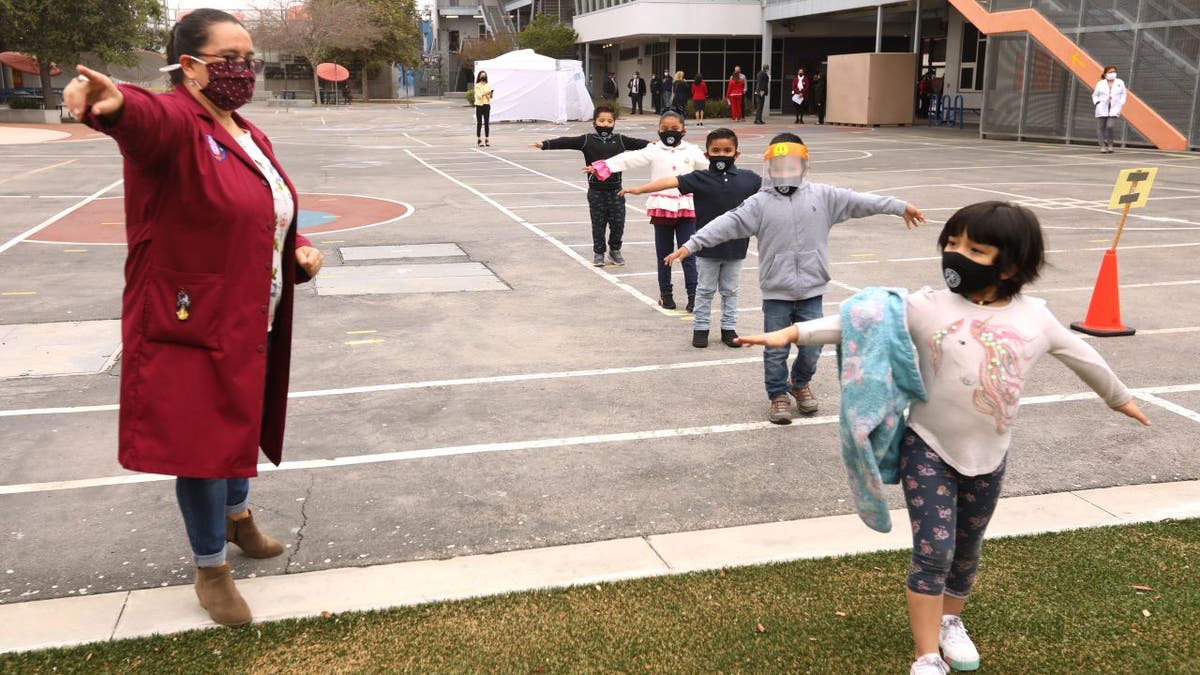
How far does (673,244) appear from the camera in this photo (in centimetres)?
913

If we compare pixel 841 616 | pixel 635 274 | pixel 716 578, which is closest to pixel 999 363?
pixel 841 616

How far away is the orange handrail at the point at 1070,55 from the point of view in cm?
2508

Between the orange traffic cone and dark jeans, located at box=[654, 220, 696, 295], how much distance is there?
3.14m

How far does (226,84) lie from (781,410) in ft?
12.4

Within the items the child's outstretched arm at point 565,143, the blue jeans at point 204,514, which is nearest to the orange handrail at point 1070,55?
the child's outstretched arm at point 565,143

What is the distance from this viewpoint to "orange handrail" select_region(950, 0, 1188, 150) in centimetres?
2508

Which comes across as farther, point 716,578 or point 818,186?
point 818,186

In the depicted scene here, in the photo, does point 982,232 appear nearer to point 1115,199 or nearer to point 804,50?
point 1115,199

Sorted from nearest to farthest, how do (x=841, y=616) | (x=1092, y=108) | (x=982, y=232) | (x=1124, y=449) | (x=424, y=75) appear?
(x=982, y=232), (x=841, y=616), (x=1124, y=449), (x=1092, y=108), (x=424, y=75)

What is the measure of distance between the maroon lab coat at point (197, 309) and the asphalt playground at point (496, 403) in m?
0.93

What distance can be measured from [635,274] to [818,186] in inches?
188

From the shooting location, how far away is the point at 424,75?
91.2 m

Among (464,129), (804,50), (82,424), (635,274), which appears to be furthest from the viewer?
(804,50)

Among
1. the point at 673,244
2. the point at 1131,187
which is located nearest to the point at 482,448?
the point at 673,244
